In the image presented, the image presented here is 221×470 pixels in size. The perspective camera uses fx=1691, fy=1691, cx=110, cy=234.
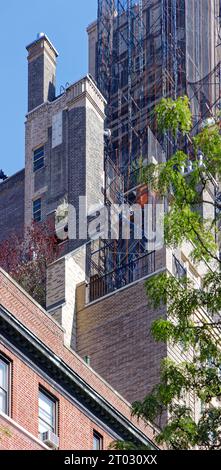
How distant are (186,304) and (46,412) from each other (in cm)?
1426

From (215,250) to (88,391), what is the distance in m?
15.6

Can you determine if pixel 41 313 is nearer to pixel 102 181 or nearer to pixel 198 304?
pixel 198 304

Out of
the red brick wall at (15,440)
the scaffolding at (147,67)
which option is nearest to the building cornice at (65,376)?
the red brick wall at (15,440)

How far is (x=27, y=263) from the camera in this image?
7362 centimetres

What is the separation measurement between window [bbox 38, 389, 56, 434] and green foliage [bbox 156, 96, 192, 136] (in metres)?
13.6

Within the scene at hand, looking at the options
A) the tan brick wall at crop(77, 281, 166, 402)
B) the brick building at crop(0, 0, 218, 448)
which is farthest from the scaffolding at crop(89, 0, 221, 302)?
the tan brick wall at crop(77, 281, 166, 402)

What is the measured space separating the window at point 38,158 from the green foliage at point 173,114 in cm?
5106

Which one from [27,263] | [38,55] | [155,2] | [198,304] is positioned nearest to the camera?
[198,304]

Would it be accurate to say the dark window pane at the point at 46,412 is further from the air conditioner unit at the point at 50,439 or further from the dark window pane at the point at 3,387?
the dark window pane at the point at 3,387

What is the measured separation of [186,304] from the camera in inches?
1227

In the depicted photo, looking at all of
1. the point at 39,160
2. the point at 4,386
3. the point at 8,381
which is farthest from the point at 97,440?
the point at 39,160

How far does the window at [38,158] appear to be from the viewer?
83.7 meters

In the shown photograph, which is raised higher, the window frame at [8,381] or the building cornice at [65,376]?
the building cornice at [65,376]

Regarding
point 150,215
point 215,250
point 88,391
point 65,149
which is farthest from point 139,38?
point 215,250
